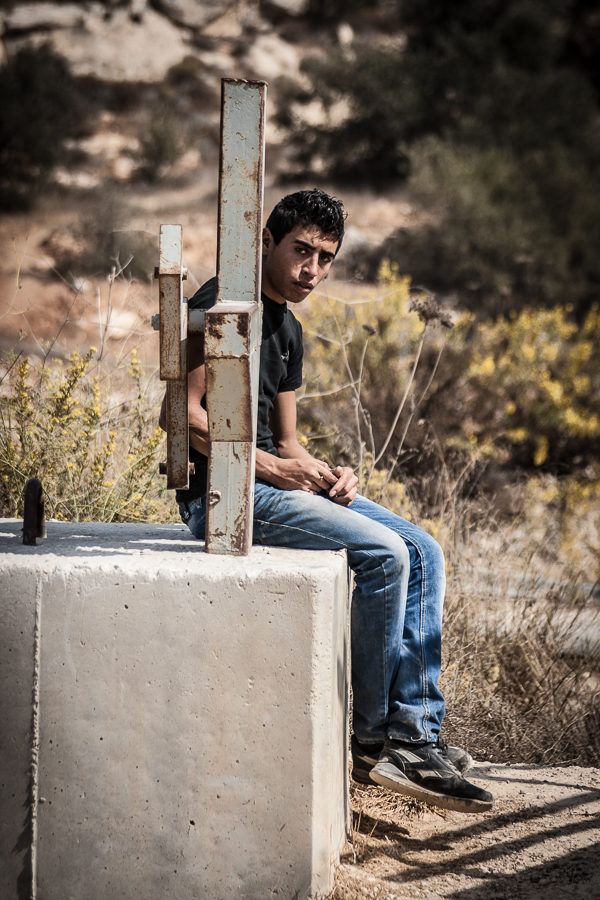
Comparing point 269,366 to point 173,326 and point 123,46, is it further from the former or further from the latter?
point 123,46

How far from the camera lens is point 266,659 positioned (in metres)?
1.63

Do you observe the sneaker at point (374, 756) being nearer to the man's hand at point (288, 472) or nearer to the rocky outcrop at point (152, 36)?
the man's hand at point (288, 472)

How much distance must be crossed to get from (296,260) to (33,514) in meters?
0.98

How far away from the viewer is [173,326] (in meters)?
1.71

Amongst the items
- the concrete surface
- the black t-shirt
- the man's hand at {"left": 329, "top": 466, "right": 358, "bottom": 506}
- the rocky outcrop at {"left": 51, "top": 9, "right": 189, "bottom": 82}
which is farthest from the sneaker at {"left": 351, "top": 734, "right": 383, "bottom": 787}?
the rocky outcrop at {"left": 51, "top": 9, "right": 189, "bottom": 82}

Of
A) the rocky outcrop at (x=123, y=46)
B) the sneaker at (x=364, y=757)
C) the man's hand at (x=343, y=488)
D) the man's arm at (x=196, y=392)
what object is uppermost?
the rocky outcrop at (x=123, y=46)

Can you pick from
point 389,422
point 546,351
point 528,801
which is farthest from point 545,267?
point 528,801

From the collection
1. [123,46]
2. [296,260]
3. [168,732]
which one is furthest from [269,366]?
[123,46]

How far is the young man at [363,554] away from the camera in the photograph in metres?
1.89

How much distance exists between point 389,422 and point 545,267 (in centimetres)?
1059

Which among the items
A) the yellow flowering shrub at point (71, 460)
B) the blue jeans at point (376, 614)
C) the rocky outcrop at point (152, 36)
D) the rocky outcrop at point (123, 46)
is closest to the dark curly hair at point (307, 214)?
the blue jeans at point (376, 614)

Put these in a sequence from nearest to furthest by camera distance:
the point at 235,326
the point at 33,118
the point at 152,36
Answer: the point at 235,326 < the point at 33,118 < the point at 152,36

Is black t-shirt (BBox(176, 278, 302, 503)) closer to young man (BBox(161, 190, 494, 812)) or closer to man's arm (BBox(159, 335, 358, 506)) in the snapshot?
young man (BBox(161, 190, 494, 812))

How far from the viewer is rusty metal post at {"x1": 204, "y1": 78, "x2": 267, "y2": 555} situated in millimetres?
1624
